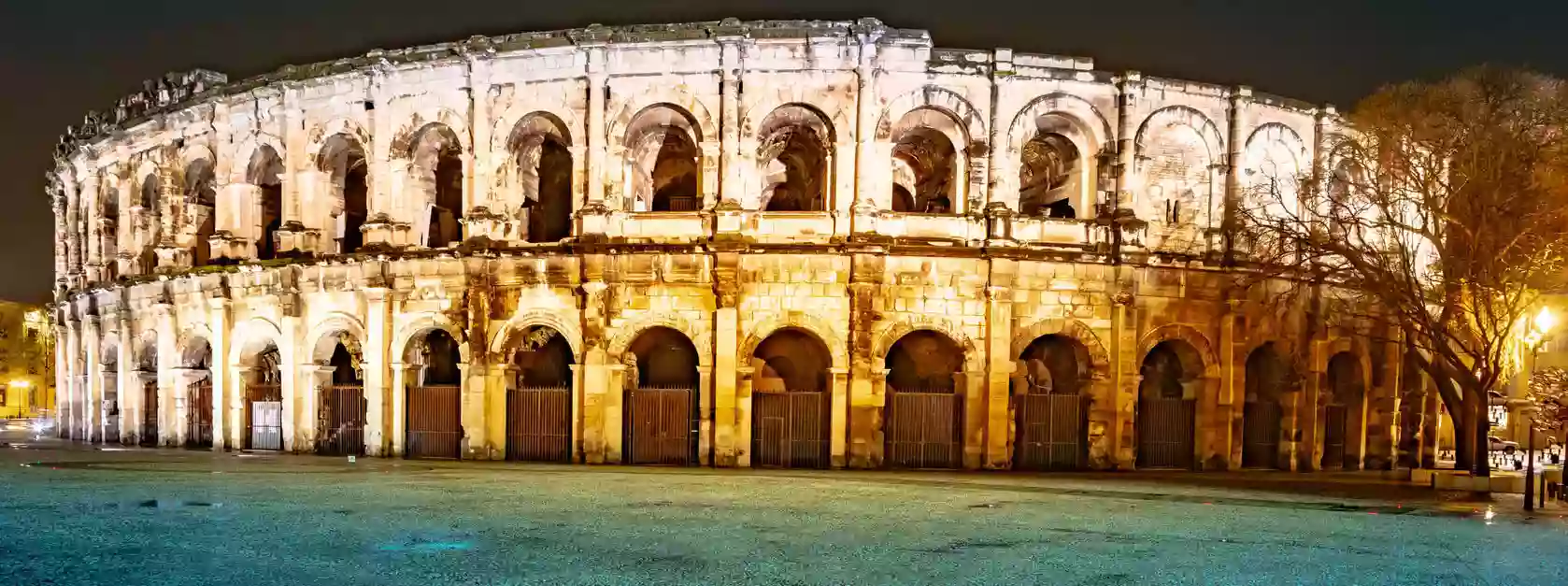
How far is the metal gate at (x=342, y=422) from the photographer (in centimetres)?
2030

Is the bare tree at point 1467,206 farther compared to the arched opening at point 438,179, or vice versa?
the arched opening at point 438,179

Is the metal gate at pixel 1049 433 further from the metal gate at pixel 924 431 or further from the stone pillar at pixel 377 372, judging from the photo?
the stone pillar at pixel 377 372

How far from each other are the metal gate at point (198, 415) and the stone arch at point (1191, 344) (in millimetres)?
20980

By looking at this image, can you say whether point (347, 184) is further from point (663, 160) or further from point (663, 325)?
point (663, 325)

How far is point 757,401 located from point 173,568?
11.0 metres

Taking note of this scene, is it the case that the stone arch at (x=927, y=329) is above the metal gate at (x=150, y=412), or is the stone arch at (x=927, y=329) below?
above

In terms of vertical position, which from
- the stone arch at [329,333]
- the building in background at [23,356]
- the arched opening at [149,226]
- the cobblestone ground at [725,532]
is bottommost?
the building in background at [23,356]

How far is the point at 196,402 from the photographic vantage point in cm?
2283

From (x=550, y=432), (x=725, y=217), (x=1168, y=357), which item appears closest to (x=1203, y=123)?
(x=1168, y=357)

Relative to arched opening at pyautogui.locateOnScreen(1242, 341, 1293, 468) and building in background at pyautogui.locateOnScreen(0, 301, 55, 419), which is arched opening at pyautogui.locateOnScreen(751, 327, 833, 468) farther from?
building in background at pyautogui.locateOnScreen(0, 301, 55, 419)

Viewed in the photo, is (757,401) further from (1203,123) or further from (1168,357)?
(1203,123)

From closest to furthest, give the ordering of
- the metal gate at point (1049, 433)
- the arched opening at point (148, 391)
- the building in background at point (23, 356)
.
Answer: the metal gate at point (1049, 433) → the arched opening at point (148, 391) → the building in background at point (23, 356)

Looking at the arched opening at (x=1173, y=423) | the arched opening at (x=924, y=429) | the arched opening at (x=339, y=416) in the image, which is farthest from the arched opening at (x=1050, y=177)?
the arched opening at (x=339, y=416)

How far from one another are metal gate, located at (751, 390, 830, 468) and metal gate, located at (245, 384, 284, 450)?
10.8 metres
